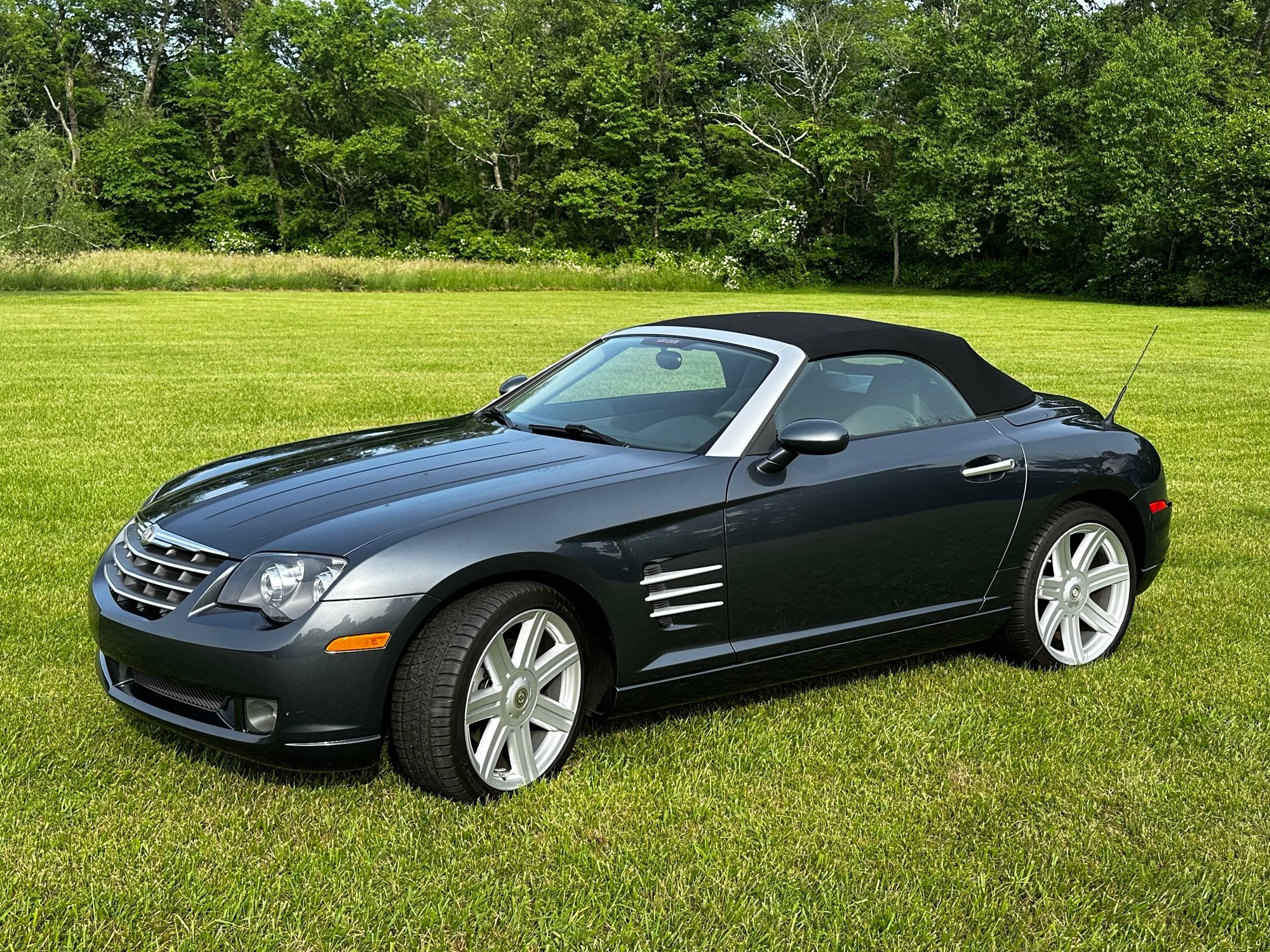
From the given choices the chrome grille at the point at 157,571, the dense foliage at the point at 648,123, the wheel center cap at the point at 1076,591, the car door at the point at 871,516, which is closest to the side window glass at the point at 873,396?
the car door at the point at 871,516

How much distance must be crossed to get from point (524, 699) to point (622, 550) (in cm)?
56

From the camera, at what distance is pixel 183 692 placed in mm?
3795

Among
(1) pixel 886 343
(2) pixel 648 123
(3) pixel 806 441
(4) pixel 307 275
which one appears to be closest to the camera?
(3) pixel 806 441

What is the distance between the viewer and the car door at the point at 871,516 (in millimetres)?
4414

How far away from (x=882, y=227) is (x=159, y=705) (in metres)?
58.1

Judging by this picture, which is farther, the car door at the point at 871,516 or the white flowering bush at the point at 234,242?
the white flowering bush at the point at 234,242

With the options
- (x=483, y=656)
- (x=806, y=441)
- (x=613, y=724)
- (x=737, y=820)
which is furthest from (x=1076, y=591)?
(x=483, y=656)

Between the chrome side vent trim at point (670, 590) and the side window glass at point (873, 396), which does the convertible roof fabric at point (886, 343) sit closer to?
the side window glass at point (873, 396)

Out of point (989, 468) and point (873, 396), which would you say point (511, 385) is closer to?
point (873, 396)

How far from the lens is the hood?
388 cm

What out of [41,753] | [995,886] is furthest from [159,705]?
[995,886]

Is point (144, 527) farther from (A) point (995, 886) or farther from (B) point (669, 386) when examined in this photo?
(A) point (995, 886)

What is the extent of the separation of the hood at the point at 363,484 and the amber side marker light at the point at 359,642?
264 millimetres

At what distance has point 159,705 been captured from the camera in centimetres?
390
